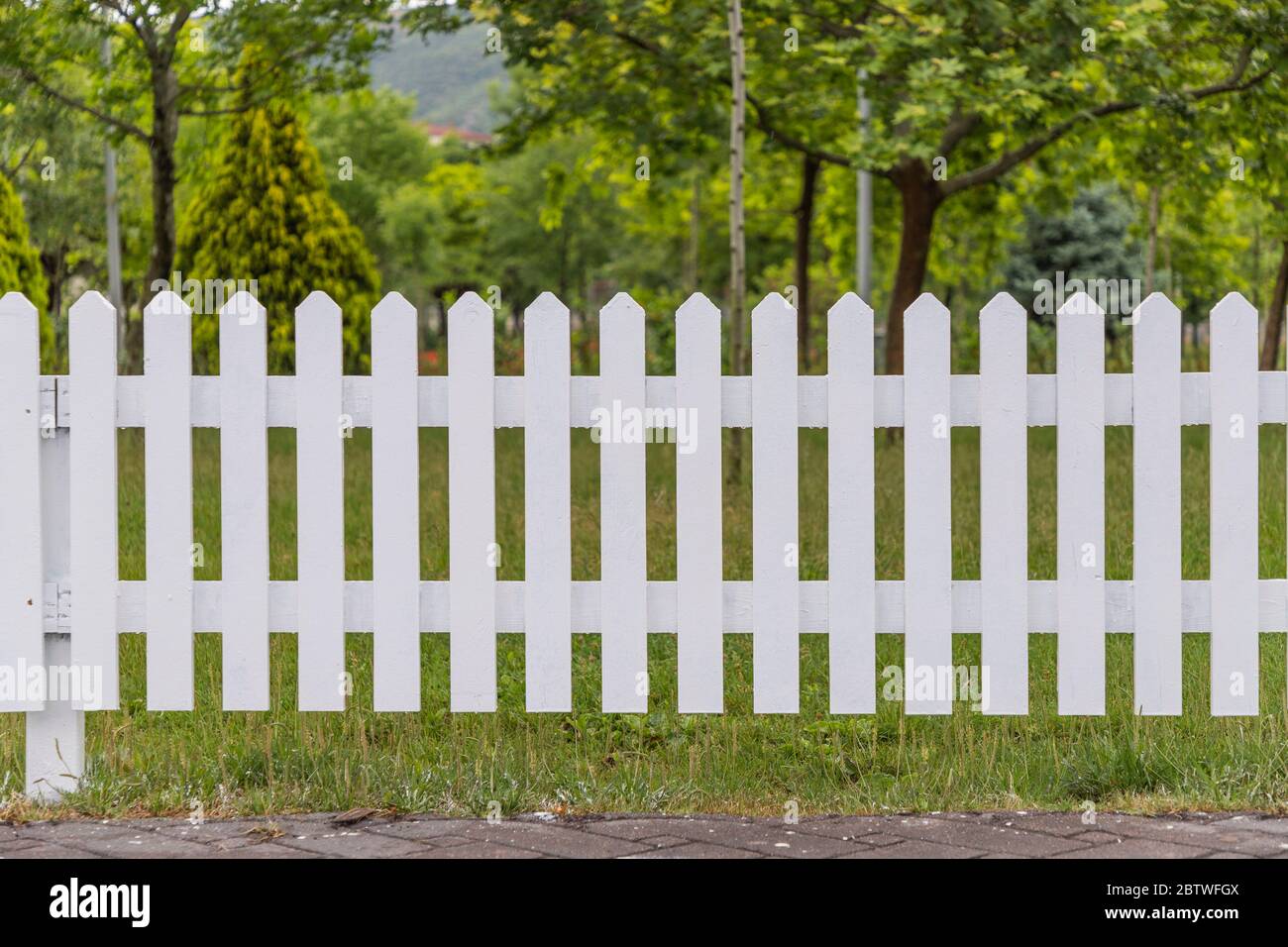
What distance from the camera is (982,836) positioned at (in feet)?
12.8

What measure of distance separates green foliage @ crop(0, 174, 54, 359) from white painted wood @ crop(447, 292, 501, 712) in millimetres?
12547

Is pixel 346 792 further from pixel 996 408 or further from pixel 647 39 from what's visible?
pixel 647 39

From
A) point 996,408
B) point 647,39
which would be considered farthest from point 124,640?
point 647,39

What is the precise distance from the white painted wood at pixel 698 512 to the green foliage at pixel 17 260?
12888 mm

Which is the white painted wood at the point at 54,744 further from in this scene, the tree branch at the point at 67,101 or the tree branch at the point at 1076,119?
the tree branch at the point at 1076,119

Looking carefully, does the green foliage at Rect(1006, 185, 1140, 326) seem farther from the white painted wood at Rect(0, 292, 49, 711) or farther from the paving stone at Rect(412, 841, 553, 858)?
the paving stone at Rect(412, 841, 553, 858)

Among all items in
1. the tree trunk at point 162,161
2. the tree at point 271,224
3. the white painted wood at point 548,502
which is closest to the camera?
the white painted wood at point 548,502

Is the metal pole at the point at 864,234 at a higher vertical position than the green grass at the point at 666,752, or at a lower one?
higher

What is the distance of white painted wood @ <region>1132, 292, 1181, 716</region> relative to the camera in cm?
452

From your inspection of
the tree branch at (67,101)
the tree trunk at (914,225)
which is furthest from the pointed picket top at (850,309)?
Result: the tree trunk at (914,225)

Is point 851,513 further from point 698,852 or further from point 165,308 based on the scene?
point 165,308

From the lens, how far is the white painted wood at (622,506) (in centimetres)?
449

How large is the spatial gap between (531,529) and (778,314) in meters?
0.96

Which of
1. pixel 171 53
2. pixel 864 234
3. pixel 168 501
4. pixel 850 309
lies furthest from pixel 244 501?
pixel 864 234
